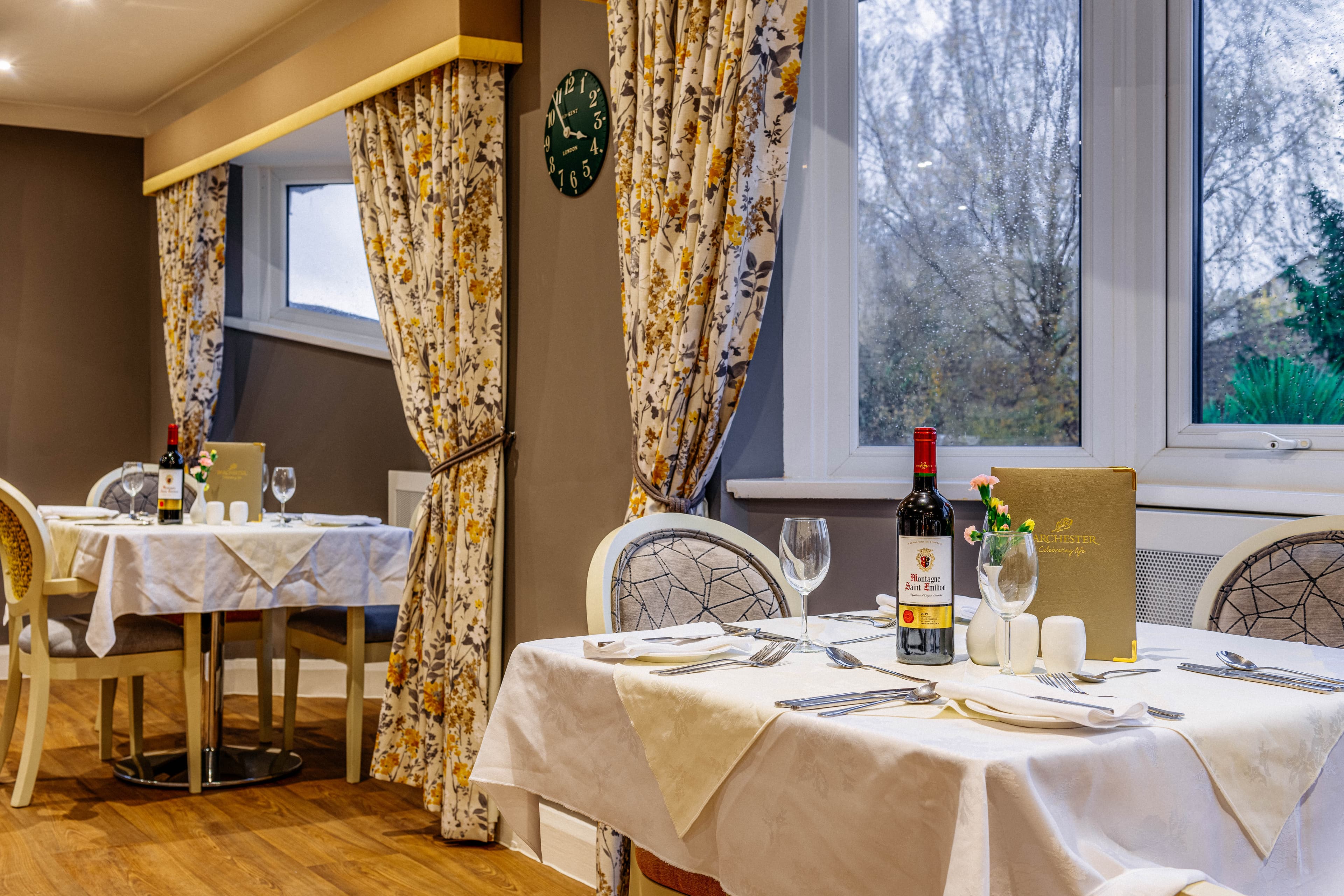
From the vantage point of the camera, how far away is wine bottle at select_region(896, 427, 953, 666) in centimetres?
144

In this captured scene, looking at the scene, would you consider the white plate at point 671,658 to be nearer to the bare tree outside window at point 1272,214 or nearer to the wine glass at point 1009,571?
the wine glass at point 1009,571

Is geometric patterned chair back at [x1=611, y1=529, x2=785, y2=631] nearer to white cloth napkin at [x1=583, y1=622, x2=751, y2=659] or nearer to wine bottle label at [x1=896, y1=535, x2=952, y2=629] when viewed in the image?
white cloth napkin at [x1=583, y1=622, x2=751, y2=659]

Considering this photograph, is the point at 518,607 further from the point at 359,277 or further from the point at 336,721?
the point at 359,277

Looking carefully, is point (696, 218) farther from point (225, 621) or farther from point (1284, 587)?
point (225, 621)

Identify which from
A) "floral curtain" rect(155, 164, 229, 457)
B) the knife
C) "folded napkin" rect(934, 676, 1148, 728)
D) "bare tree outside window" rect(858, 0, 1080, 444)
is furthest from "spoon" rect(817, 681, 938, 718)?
"floral curtain" rect(155, 164, 229, 457)

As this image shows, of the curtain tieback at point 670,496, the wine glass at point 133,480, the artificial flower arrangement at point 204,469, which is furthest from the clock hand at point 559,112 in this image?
the wine glass at point 133,480

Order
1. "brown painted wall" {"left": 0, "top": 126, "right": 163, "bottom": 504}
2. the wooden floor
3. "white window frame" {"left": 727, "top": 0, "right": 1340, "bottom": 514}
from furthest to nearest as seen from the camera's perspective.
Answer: "brown painted wall" {"left": 0, "top": 126, "right": 163, "bottom": 504} < the wooden floor < "white window frame" {"left": 727, "top": 0, "right": 1340, "bottom": 514}

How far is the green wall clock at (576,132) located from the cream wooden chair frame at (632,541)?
50.2 inches

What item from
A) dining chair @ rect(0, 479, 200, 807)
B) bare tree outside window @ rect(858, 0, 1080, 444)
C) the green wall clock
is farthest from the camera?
dining chair @ rect(0, 479, 200, 807)

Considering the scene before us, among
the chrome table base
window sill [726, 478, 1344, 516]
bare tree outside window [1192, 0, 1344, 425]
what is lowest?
the chrome table base

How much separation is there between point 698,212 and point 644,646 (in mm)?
1370

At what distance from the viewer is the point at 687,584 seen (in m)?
2.14

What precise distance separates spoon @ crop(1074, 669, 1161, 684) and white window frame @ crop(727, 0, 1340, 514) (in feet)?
3.10

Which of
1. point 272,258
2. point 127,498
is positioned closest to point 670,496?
point 127,498
